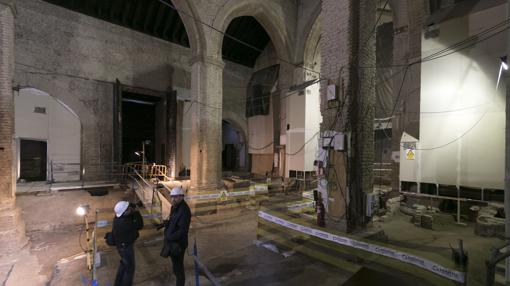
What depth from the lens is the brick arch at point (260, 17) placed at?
33.9 feet

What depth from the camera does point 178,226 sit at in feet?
→ 12.1

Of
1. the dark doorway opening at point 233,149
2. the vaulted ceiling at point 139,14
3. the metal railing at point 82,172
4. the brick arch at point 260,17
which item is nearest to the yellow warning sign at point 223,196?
the brick arch at point 260,17

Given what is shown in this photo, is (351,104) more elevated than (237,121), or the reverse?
(237,121)

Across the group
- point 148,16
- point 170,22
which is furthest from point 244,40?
point 148,16

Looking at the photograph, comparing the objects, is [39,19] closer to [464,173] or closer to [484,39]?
[484,39]

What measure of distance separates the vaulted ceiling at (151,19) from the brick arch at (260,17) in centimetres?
134

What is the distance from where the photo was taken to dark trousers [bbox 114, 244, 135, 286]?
3.71m

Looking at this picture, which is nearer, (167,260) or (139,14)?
(167,260)

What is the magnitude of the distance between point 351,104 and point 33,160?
14241 mm

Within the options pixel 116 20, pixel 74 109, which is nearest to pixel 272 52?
pixel 116 20

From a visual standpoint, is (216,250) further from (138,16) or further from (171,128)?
(138,16)

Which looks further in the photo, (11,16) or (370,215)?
(11,16)

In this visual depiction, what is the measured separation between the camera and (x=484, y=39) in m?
7.44

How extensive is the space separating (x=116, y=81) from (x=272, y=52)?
10147 millimetres
